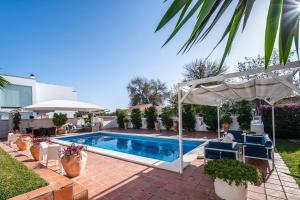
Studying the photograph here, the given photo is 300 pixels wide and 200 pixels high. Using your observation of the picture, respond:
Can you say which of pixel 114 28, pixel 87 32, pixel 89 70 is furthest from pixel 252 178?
pixel 89 70

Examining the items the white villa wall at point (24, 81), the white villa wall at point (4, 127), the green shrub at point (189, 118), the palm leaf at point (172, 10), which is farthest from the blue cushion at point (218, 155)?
the white villa wall at point (24, 81)

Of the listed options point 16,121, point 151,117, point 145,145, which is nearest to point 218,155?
point 145,145

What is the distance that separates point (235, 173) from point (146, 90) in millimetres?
43909

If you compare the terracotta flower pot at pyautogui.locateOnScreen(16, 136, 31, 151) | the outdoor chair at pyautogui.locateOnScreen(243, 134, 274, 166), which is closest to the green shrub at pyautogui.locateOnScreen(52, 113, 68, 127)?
the terracotta flower pot at pyautogui.locateOnScreen(16, 136, 31, 151)

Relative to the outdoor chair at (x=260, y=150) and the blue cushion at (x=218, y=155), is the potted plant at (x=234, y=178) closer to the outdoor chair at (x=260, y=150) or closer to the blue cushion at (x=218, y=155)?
the blue cushion at (x=218, y=155)

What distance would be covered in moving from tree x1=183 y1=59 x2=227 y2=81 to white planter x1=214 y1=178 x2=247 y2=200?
26321mm

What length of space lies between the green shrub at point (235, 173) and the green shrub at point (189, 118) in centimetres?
1084

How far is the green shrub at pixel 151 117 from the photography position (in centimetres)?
1734

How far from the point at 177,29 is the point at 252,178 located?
12.3ft

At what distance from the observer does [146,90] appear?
47.4 metres

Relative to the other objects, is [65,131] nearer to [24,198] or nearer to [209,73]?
[24,198]

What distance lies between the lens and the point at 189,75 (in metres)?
30.5

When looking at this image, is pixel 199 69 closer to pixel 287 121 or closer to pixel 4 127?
pixel 287 121

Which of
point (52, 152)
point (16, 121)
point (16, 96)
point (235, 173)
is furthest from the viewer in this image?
point (16, 96)
